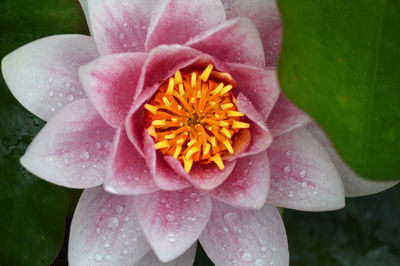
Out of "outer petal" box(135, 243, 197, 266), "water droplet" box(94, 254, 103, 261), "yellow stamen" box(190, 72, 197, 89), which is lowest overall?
"outer petal" box(135, 243, 197, 266)

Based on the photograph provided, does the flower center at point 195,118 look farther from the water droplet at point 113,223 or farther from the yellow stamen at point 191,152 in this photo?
the water droplet at point 113,223

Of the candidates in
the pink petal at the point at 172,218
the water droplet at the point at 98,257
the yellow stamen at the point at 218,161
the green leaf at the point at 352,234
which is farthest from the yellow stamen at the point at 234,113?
the green leaf at the point at 352,234

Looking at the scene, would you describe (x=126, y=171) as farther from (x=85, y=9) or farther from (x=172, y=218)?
(x=85, y=9)

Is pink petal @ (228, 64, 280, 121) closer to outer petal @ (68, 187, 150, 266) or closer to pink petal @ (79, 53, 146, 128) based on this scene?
pink petal @ (79, 53, 146, 128)

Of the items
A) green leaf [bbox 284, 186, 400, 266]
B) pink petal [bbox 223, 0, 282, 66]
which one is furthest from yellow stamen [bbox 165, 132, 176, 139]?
green leaf [bbox 284, 186, 400, 266]

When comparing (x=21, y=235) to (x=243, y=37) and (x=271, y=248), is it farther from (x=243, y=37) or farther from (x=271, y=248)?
(x=243, y=37)

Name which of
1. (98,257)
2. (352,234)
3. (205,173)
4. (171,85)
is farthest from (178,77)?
(352,234)
